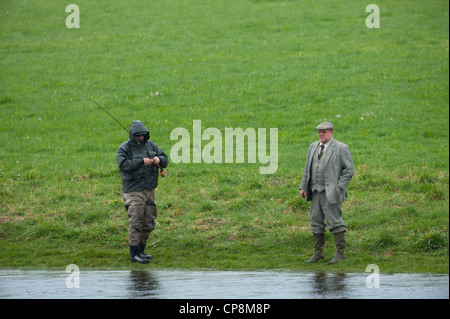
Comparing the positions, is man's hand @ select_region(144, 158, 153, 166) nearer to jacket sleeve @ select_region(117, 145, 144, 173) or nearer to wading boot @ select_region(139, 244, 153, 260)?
jacket sleeve @ select_region(117, 145, 144, 173)

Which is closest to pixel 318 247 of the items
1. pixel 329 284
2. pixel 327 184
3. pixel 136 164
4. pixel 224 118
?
pixel 327 184

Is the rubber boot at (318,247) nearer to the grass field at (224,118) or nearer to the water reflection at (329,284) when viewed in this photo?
the grass field at (224,118)

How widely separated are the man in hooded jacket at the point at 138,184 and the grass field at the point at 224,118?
0.55m

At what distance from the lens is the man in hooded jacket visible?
36.2 ft

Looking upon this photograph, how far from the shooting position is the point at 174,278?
371 inches

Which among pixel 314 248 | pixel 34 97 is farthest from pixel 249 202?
pixel 34 97

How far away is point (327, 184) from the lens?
1067cm

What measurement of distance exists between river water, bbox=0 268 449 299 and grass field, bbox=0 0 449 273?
1.02 meters

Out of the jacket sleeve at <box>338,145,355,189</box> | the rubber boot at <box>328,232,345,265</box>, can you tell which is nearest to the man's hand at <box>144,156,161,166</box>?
the jacket sleeve at <box>338,145,355,189</box>

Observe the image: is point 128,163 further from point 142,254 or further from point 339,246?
point 339,246

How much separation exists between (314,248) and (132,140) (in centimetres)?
361

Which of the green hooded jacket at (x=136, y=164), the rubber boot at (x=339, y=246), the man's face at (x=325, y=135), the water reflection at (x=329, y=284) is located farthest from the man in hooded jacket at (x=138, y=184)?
the water reflection at (x=329, y=284)

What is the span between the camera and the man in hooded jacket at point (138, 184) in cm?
1104

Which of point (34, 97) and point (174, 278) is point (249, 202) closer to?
point (174, 278)
